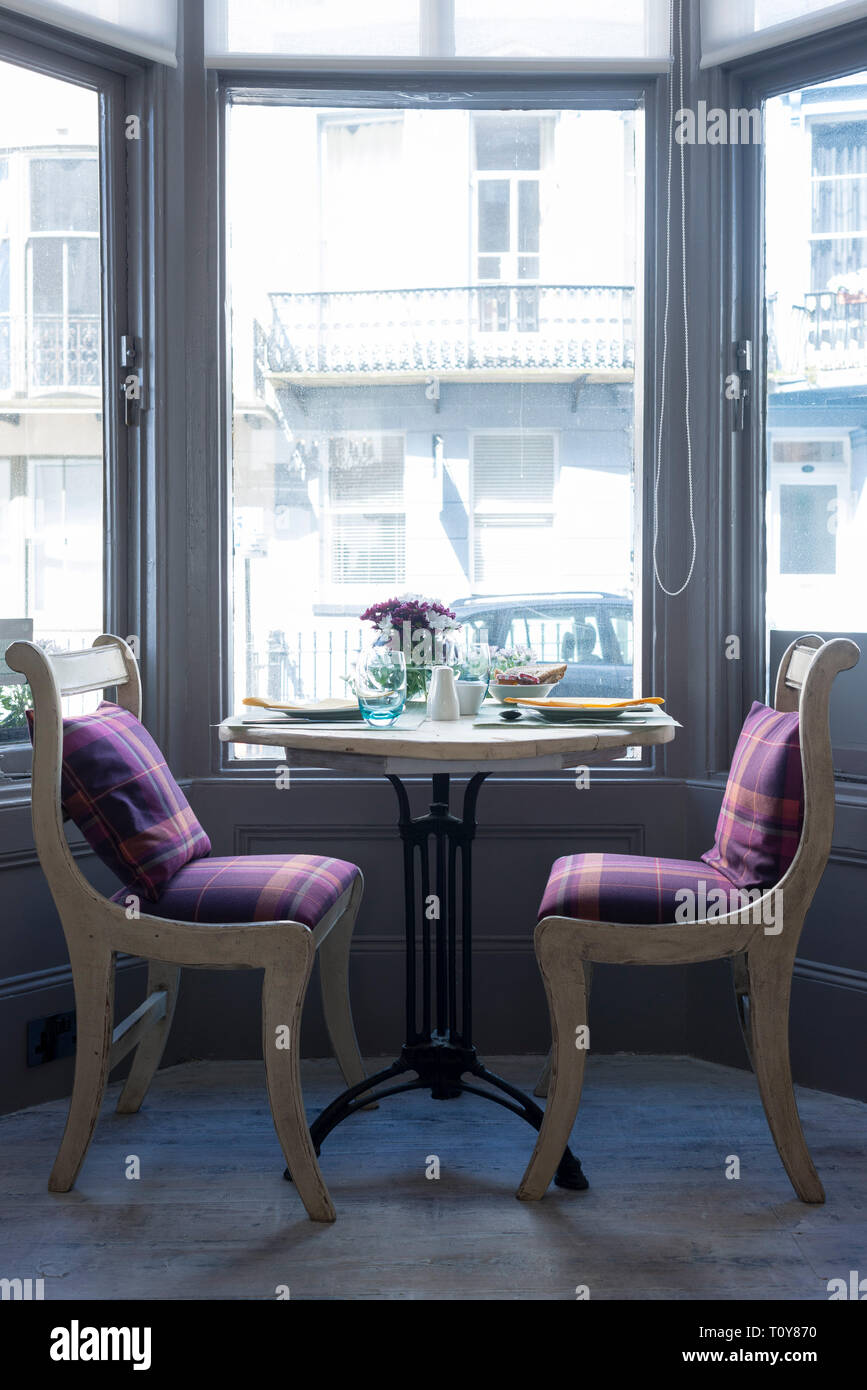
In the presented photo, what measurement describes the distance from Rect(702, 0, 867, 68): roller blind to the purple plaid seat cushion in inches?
79.9

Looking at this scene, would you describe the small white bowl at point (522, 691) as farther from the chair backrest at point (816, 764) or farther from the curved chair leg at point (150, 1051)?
the curved chair leg at point (150, 1051)

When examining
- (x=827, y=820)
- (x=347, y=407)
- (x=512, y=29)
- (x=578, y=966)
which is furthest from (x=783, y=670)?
(x=512, y=29)

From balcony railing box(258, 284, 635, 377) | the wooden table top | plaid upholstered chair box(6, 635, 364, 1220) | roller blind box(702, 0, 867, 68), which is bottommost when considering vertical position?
plaid upholstered chair box(6, 635, 364, 1220)

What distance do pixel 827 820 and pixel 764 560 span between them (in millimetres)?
921

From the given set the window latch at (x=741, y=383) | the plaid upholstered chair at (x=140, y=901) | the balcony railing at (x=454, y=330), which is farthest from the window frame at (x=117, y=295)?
the window latch at (x=741, y=383)

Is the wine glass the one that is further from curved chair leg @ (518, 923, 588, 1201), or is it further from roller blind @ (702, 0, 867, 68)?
roller blind @ (702, 0, 867, 68)

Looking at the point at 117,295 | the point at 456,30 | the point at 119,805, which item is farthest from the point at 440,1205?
the point at 456,30

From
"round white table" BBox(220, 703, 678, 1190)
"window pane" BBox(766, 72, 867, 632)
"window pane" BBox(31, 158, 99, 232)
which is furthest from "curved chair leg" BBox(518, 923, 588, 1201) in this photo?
"window pane" BBox(31, 158, 99, 232)

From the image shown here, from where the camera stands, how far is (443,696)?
221 cm

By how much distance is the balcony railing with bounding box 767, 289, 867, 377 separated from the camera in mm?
2537

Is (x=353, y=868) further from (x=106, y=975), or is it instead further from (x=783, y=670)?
(x=783, y=670)

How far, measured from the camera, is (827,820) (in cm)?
194

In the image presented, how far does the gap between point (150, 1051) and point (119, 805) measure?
683mm

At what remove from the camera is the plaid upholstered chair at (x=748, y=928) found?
1958 mm
